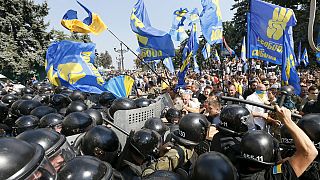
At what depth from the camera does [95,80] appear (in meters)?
8.91

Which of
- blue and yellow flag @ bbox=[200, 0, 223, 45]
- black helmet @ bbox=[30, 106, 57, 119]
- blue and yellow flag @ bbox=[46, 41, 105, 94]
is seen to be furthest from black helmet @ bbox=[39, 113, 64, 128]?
blue and yellow flag @ bbox=[200, 0, 223, 45]

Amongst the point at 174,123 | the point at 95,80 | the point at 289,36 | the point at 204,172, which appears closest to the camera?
the point at 204,172

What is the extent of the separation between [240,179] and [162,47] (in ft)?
21.9

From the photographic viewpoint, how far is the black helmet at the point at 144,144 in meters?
3.95

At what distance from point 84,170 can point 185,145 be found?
1.82 metres

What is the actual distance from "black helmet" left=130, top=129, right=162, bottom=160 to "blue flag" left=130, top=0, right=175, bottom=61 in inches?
217

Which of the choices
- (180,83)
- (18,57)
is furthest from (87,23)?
(18,57)

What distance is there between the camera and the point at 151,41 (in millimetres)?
9477

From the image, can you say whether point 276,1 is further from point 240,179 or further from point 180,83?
point 240,179

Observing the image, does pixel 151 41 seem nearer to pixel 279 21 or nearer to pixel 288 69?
pixel 279 21

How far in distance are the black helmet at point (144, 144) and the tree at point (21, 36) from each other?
29515 millimetres

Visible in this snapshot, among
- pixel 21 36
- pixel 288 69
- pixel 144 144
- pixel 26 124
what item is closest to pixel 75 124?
pixel 26 124

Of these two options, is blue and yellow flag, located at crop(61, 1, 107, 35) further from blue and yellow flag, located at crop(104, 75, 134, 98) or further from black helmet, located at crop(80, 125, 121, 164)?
black helmet, located at crop(80, 125, 121, 164)

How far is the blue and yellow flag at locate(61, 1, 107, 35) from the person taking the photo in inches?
372
